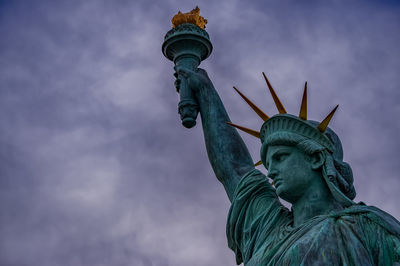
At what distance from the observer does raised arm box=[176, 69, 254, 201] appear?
9.78 m

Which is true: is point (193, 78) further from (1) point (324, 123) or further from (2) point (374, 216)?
(2) point (374, 216)

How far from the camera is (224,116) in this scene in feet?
33.4

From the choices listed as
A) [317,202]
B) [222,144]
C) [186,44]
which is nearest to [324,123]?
[317,202]

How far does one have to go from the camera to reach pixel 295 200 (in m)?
8.60

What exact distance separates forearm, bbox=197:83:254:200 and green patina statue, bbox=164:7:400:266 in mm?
11

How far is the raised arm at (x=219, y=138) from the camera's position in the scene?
9.78m

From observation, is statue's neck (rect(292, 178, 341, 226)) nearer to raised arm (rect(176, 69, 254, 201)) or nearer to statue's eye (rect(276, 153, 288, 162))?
statue's eye (rect(276, 153, 288, 162))

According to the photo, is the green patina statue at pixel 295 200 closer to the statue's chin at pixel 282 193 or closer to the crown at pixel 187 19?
the statue's chin at pixel 282 193

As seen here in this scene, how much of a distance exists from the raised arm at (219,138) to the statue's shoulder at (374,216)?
1.87 meters

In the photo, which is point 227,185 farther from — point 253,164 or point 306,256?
point 306,256

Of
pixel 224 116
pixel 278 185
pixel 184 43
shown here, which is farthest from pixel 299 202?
pixel 184 43

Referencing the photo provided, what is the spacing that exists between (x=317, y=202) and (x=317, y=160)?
0.40m

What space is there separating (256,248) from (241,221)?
468 mm

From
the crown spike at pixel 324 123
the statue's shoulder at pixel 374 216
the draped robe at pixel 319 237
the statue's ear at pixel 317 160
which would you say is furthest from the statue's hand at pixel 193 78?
the statue's shoulder at pixel 374 216
